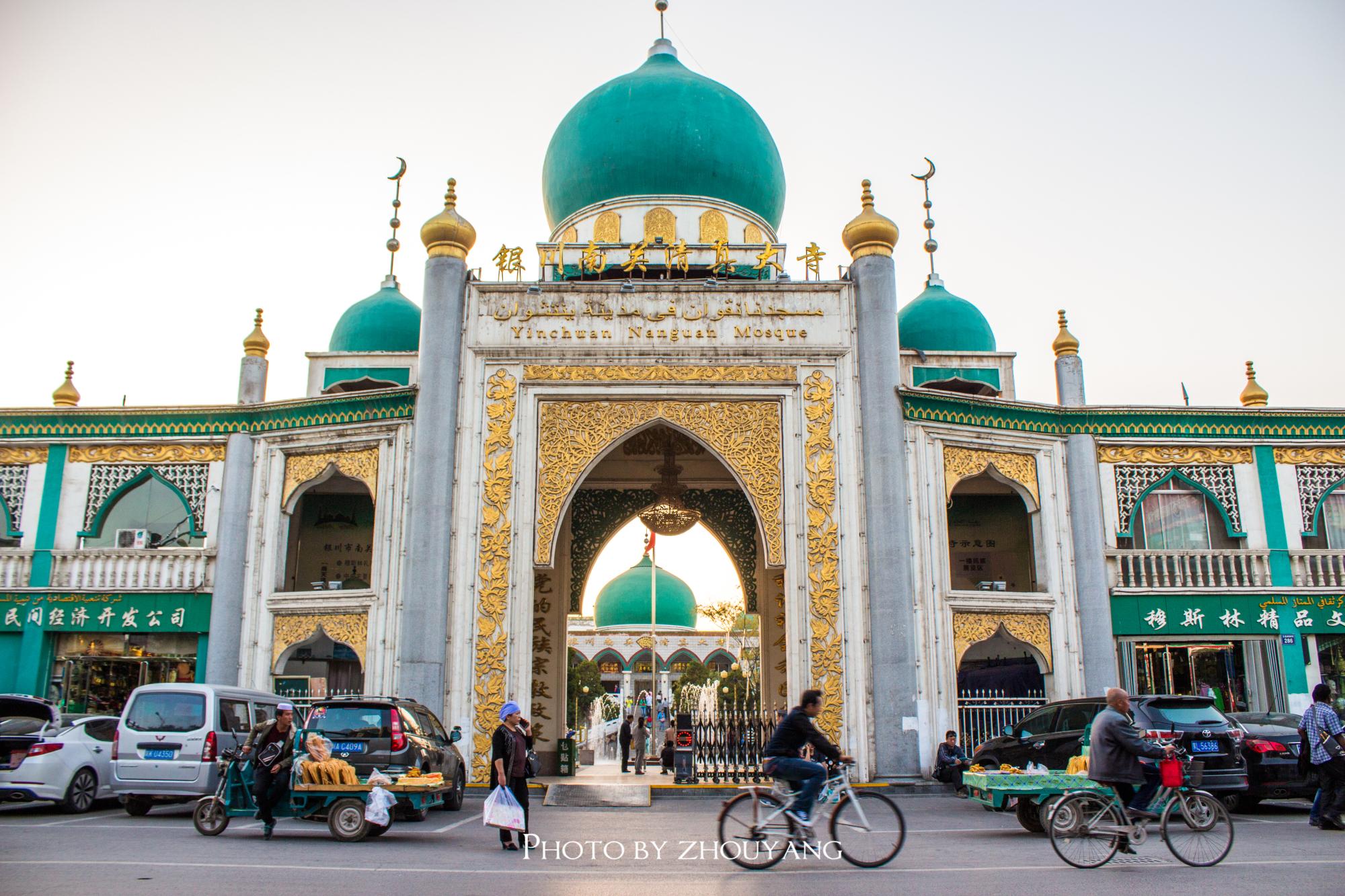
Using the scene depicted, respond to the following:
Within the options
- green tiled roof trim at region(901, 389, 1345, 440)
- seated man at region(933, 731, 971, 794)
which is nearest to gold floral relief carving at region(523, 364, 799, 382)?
green tiled roof trim at region(901, 389, 1345, 440)

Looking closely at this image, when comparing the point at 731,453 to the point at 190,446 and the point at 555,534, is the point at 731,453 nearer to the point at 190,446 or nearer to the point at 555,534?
the point at 555,534

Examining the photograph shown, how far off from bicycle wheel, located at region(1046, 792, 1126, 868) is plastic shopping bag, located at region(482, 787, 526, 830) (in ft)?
13.6

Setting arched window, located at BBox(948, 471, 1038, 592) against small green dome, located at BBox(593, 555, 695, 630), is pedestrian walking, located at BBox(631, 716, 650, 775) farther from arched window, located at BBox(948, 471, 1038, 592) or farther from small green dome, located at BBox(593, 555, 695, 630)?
small green dome, located at BBox(593, 555, 695, 630)

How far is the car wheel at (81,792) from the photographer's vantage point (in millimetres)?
11672

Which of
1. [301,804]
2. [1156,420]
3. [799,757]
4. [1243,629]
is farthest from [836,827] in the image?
[1156,420]

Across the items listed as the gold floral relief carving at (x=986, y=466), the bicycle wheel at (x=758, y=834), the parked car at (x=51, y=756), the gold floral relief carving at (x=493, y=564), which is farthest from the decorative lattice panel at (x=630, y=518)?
the bicycle wheel at (x=758, y=834)

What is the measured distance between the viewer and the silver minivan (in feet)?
36.2

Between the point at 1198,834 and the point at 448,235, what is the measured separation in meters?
13.3

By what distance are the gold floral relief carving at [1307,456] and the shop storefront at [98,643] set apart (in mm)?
17366

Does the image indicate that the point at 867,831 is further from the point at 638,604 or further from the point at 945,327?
the point at 638,604

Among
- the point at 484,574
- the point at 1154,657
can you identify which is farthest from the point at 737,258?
the point at 1154,657

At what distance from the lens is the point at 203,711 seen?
37.4 feet

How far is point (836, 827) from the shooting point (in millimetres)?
7844

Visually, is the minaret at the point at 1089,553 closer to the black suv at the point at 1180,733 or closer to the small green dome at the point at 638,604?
the black suv at the point at 1180,733
